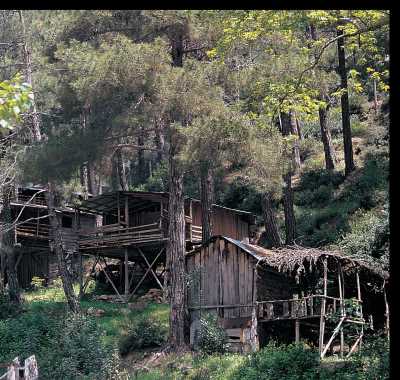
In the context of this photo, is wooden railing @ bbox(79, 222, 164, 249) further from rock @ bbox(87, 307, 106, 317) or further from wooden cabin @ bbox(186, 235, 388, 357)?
wooden cabin @ bbox(186, 235, 388, 357)

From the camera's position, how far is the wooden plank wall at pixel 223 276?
2646cm

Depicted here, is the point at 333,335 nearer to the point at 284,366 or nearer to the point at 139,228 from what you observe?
the point at 284,366

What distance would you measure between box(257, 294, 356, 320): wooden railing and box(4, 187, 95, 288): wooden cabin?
18.3 meters

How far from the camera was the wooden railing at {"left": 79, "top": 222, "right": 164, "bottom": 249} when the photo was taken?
115 feet

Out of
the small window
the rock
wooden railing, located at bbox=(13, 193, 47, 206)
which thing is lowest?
the rock

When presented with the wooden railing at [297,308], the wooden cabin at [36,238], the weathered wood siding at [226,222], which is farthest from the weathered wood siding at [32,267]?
the wooden railing at [297,308]

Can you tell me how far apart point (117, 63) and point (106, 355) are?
31.8 feet

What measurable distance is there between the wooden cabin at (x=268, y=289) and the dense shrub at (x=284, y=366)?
2.29 meters

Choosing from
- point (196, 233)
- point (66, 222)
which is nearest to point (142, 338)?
point (196, 233)

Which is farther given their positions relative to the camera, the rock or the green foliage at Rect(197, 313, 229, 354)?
the rock

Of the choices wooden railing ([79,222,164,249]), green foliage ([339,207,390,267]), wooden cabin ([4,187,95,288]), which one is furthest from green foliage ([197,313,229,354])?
wooden cabin ([4,187,95,288])

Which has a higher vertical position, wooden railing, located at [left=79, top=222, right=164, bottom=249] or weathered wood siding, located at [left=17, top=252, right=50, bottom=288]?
wooden railing, located at [left=79, top=222, right=164, bottom=249]

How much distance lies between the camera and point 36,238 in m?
41.5
